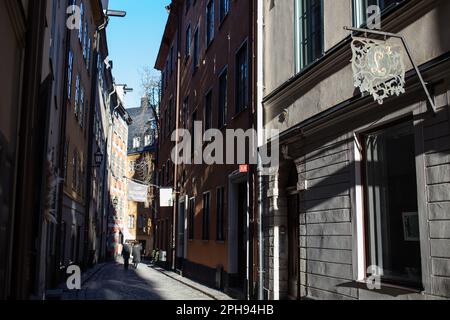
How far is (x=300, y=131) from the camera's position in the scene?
997 centimetres

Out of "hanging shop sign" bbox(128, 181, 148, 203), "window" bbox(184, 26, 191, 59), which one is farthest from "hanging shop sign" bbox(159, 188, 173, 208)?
"window" bbox(184, 26, 191, 59)

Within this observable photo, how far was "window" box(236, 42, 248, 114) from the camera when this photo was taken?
1423 cm

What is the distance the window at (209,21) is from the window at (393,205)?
473 inches

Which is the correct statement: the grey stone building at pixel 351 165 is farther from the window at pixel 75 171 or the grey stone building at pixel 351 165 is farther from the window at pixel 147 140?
the window at pixel 147 140

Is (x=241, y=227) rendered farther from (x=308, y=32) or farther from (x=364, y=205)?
(x=364, y=205)

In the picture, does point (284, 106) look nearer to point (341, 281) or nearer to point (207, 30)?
point (341, 281)

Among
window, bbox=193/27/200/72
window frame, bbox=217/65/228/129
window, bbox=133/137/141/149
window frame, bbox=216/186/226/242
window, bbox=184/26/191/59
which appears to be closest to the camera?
window frame, bbox=216/186/226/242

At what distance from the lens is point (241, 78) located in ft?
48.6

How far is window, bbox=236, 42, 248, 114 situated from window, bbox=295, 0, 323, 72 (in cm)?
350

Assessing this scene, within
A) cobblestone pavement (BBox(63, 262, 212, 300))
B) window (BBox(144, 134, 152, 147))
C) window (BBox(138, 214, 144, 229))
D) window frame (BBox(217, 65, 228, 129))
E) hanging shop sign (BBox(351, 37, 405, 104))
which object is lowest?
cobblestone pavement (BBox(63, 262, 212, 300))

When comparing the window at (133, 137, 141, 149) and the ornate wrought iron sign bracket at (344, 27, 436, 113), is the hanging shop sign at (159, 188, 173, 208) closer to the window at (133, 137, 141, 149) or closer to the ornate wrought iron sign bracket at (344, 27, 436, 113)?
the ornate wrought iron sign bracket at (344, 27, 436, 113)
